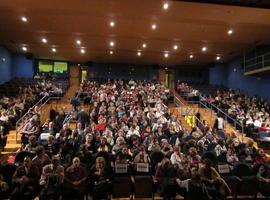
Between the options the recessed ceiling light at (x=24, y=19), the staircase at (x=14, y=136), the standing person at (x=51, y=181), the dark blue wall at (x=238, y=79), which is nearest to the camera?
the standing person at (x=51, y=181)

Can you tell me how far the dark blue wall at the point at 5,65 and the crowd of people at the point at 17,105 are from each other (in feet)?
10.8

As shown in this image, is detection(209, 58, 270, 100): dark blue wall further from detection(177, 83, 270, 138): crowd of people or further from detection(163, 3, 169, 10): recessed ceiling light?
detection(163, 3, 169, 10): recessed ceiling light

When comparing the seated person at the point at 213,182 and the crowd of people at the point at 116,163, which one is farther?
the seated person at the point at 213,182

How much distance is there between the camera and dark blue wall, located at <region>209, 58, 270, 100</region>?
1839 cm

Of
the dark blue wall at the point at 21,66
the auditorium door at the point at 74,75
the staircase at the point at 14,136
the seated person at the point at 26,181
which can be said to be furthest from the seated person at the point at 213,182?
the auditorium door at the point at 74,75

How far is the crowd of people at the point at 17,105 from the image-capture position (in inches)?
444

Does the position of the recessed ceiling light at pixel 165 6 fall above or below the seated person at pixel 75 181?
above

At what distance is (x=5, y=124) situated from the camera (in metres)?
11.3

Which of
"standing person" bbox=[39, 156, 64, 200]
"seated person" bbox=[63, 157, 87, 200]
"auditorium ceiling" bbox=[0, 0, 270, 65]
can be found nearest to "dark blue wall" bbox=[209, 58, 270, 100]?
"auditorium ceiling" bbox=[0, 0, 270, 65]

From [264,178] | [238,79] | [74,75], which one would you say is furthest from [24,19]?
[238,79]

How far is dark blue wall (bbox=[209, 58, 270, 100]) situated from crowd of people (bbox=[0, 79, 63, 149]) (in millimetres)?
11345

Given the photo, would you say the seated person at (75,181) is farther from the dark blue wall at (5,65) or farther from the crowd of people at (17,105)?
the dark blue wall at (5,65)

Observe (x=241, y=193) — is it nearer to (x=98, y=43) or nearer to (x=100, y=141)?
(x=100, y=141)

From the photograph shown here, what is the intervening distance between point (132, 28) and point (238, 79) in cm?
1059
